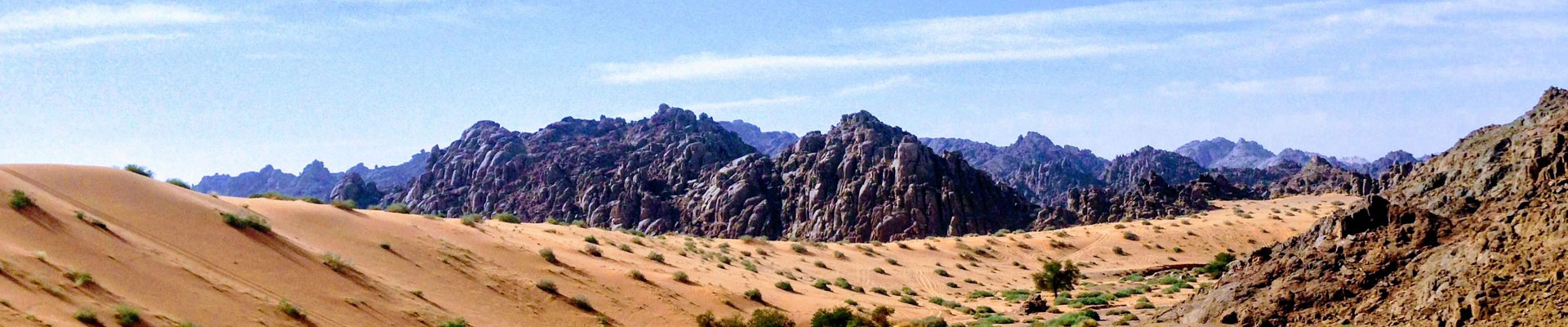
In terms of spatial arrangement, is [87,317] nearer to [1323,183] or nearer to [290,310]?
[290,310]

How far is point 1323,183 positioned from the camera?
104 meters

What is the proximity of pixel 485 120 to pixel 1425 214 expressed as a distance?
16420 cm

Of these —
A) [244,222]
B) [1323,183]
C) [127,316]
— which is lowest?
[127,316]

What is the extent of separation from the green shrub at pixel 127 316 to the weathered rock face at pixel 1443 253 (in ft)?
61.7

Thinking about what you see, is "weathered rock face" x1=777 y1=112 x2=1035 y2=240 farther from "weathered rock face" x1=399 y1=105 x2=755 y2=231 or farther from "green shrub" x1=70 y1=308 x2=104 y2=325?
"green shrub" x1=70 y1=308 x2=104 y2=325

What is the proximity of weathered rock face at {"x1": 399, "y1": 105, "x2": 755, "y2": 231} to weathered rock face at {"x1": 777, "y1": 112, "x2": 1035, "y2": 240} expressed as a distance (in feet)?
27.9

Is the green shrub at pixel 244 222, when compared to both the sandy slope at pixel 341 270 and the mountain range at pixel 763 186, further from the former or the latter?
the mountain range at pixel 763 186

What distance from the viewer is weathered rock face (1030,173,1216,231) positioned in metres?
82.2

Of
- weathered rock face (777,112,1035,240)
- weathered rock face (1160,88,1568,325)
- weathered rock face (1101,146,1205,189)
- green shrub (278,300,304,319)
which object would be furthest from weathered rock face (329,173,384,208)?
weathered rock face (1160,88,1568,325)

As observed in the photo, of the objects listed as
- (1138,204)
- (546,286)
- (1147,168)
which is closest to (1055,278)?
(546,286)

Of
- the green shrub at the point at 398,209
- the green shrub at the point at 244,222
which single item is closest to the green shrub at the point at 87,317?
the green shrub at the point at 244,222

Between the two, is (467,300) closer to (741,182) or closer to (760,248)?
(760,248)

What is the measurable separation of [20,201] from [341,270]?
20.3 feet

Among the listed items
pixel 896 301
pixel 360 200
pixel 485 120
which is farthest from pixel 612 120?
→ pixel 896 301
